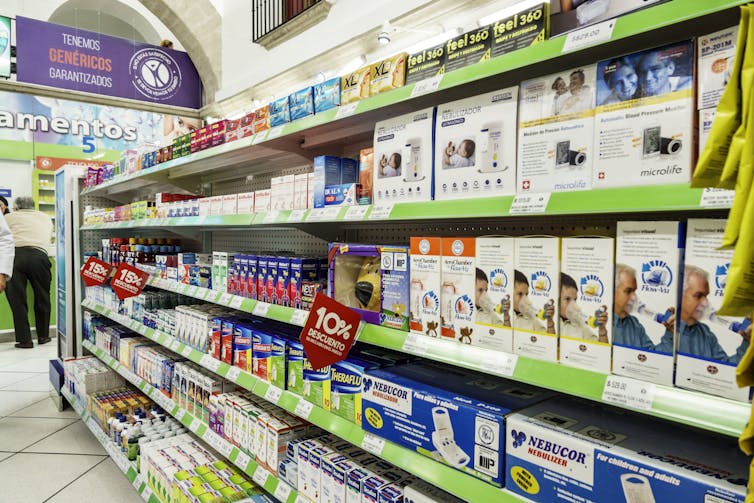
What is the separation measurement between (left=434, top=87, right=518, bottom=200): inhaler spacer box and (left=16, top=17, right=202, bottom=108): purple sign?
17.4 ft

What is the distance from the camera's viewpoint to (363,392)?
1.68 metres

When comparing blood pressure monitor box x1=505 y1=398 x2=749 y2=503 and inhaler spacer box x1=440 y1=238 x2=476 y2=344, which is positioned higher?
inhaler spacer box x1=440 y1=238 x2=476 y2=344

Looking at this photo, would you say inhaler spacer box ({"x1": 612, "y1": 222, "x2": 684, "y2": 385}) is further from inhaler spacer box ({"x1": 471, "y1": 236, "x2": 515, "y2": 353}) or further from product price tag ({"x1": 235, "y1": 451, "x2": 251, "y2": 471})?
product price tag ({"x1": 235, "y1": 451, "x2": 251, "y2": 471})

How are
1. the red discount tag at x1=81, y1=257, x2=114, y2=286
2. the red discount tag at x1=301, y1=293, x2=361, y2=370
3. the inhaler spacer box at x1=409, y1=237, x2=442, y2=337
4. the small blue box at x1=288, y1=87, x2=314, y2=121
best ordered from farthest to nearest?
the red discount tag at x1=81, y1=257, x2=114, y2=286 < the small blue box at x1=288, y1=87, x2=314, y2=121 < the red discount tag at x1=301, y1=293, x2=361, y2=370 < the inhaler spacer box at x1=409, y1=237, x2=442, y2=337

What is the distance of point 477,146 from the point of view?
1.35 m

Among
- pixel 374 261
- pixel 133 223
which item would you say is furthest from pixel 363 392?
pixel 133 223

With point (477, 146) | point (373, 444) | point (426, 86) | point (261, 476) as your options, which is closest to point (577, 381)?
point (477, 146)

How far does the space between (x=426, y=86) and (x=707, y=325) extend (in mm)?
903

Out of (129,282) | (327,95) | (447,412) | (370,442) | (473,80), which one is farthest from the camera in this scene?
(129,282)

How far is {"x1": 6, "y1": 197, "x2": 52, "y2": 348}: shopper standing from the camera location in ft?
21.4

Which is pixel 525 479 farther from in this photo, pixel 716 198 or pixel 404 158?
pixel 404 158

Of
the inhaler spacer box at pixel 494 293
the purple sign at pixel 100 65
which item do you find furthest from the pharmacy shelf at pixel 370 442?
the purple sign at pixel 100 65

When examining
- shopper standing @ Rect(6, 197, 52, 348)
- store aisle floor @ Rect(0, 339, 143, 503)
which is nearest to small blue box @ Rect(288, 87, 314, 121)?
store aisle floor @ Rect(0, 339, 143, 503)

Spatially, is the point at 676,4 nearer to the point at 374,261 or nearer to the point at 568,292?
the point at 568,292
